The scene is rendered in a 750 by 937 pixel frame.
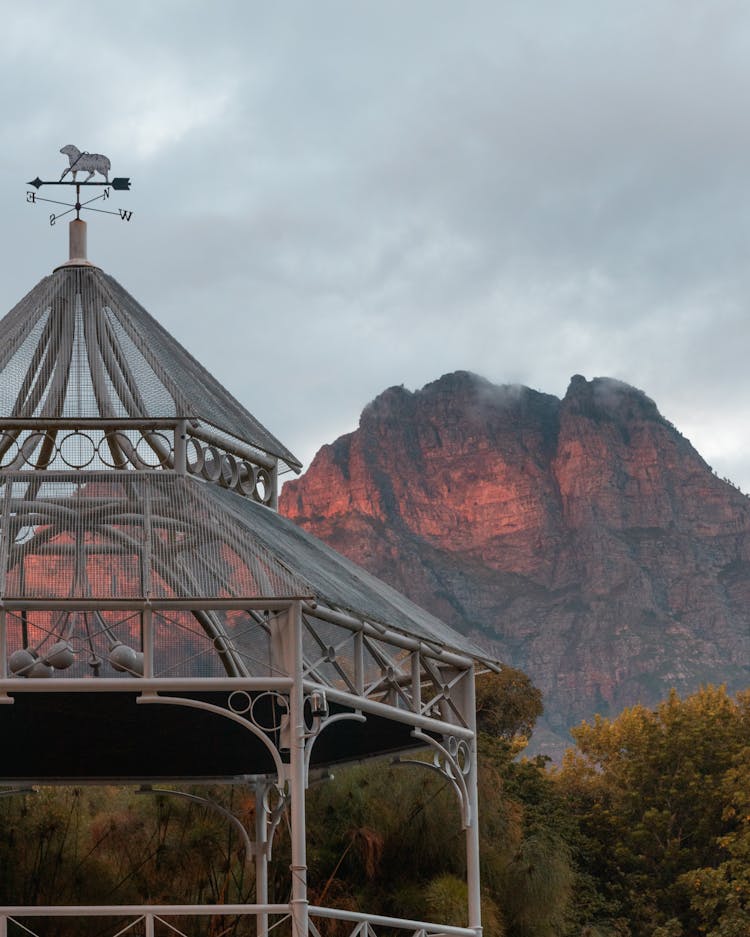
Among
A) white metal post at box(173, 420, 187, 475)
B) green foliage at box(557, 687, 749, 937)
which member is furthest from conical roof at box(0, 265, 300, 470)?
green foliage at box(557, 687, 749, 937)

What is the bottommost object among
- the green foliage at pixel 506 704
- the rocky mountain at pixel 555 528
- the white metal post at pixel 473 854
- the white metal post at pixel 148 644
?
the white metal post at pixel 473 854

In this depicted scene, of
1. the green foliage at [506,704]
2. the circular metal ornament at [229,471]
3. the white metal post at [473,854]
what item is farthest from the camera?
the green foliage at [506,704]

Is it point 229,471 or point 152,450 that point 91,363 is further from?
point 229,471

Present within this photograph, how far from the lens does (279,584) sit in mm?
14789

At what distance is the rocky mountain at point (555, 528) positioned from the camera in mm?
122062

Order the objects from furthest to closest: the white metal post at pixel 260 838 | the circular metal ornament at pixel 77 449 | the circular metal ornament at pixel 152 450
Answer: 1. the white metal post at pixel 260 838
2. the circular metal ornament at pixel 152 450
3. the circular metal ornament at pixel 77 449

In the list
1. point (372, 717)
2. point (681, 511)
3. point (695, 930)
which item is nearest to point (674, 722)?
point (695, 930)

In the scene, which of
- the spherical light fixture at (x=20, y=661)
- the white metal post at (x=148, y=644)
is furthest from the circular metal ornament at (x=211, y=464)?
the white metal post at (x=148, y=644)

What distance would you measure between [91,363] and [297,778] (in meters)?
5.30

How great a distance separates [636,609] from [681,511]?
14925mm

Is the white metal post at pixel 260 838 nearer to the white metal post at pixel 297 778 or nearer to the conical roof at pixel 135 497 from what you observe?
the conical roof at pixel 135 497

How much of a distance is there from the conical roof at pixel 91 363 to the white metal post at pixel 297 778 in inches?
126

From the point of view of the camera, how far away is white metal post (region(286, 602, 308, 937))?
14055 mm

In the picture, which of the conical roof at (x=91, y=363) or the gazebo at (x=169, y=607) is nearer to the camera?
the gazebo at (x=169, y=607)
